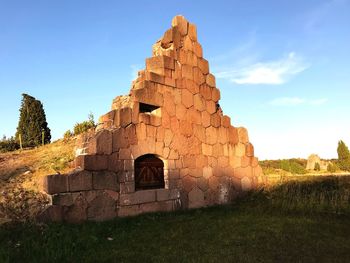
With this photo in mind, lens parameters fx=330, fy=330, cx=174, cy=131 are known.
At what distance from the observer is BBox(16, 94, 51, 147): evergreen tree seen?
22078 millimetres

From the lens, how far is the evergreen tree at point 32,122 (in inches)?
869

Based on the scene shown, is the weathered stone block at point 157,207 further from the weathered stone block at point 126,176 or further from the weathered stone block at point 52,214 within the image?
the weathered stone block at point 52,214

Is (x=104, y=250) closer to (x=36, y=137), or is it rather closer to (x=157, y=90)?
(x=157, y=90)

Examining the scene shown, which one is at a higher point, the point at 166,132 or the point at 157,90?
the point at 157,90

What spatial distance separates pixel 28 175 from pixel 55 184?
511cm

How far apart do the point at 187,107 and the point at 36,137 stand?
51.1 ft

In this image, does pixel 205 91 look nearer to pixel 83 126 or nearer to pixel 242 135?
pixel 242 135

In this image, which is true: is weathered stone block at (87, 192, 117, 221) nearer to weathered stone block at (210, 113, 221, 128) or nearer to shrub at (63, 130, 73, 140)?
weathered stone block at (210, 113, 221, 128)

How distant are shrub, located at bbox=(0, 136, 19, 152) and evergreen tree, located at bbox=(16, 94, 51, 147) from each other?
1177mm

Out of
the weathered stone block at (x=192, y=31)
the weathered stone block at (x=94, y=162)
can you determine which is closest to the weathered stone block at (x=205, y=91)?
the weathered stone block at (x=192, y=31)

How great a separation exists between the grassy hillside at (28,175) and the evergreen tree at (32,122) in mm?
6947

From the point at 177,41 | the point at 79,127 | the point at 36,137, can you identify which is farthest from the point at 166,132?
the point at 36,137

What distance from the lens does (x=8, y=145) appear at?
19.7 metres

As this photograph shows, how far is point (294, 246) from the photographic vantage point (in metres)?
5.51
